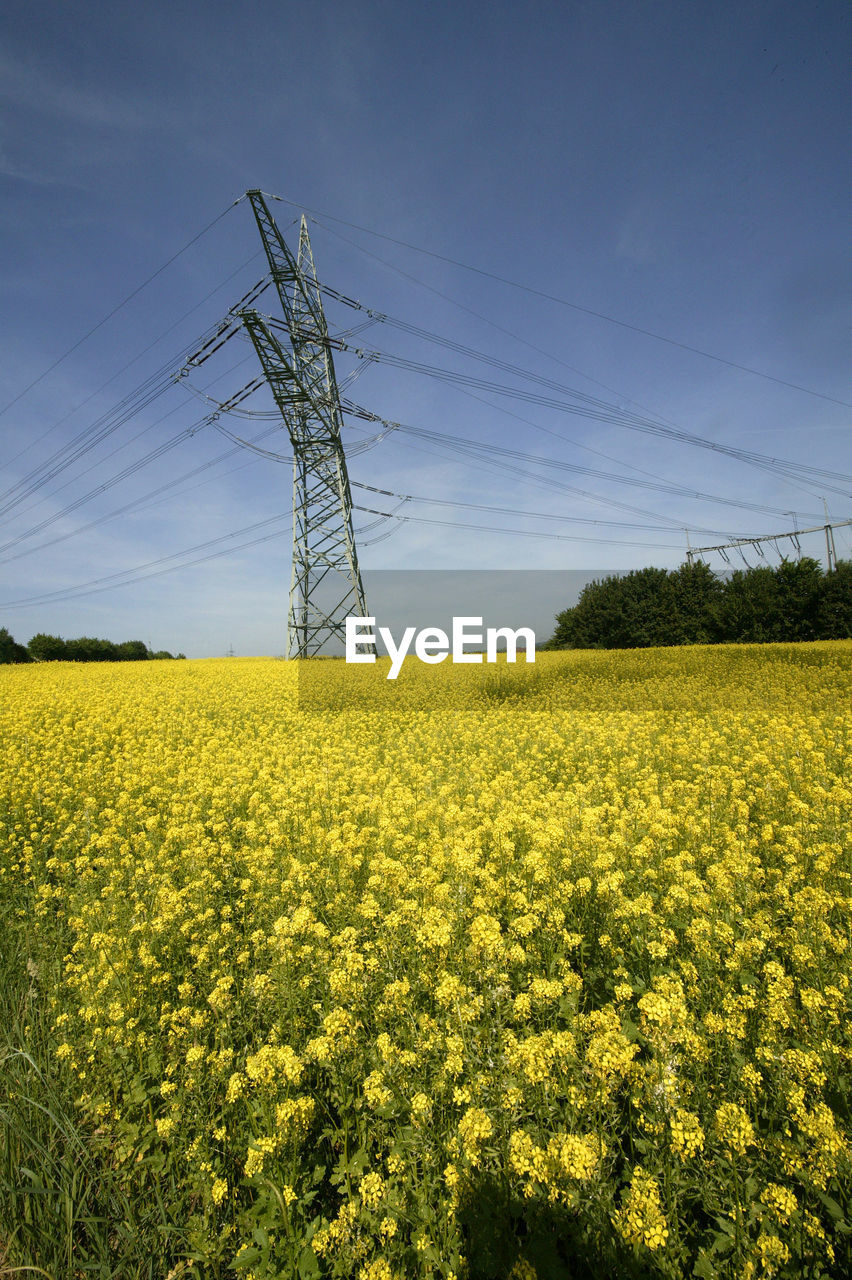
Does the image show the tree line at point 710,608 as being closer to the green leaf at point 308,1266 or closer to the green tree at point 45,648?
the green leaf at point 308,1266

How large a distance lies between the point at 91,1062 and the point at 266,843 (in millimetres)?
2302

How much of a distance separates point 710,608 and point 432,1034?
1603 inches

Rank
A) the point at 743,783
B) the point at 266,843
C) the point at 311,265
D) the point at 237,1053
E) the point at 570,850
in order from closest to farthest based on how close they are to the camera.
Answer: the point at 237,1053 < the point at 570,850 < the point at 266,843 < the point at 743,783 < the point at 311,265

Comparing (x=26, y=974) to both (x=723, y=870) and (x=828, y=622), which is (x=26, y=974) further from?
(x=828, y=622)

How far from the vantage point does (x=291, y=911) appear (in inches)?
155

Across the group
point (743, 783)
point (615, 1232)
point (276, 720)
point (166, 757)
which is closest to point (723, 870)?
point (743, 783)

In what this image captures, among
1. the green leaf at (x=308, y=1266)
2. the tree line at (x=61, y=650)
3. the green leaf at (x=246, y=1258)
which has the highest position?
the tree line at (x=61, y=650)

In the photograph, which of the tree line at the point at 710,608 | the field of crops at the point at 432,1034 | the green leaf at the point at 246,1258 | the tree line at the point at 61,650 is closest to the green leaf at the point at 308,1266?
the field of crops at the point at 432,1034

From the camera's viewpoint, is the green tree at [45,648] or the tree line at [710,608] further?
the green tree at [45,648]

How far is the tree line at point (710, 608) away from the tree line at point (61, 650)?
39433 millimetres

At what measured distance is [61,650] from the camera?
43719 millimetres

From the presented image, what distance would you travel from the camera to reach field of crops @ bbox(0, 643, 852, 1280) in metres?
1.91

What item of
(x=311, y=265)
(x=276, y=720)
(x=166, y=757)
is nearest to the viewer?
(x=166, y=757)

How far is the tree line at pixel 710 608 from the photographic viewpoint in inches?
1300
